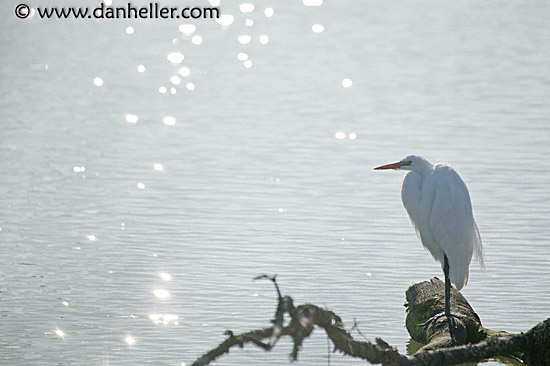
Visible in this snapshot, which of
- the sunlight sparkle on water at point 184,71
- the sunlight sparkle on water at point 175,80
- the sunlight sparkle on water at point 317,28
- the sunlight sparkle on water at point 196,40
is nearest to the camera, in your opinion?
the sunlight sparkle on water at point 175,80

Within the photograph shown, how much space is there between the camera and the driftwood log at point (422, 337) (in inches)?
173

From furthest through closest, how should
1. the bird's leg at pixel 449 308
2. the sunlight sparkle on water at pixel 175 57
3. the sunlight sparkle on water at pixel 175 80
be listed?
the sunlight sparkle on water at pixel 175 57, the sunlight sparkle on water at pixel 175 80, the bird's leg at pixel 449 308

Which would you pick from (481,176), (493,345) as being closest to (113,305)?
(493,345)

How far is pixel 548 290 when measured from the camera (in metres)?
7.80

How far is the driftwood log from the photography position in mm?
4398

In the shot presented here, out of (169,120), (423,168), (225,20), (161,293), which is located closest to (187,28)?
(225,20)

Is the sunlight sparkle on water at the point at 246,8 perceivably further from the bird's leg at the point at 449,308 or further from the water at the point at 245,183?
the bird's leg at the point at 449,308

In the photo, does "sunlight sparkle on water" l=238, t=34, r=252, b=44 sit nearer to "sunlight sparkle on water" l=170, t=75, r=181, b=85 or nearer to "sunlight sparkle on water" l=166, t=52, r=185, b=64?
"sunlight sparkle on water" l=166, t=52, r=185, b=64

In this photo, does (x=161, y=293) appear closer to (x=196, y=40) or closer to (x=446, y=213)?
(x=446, y=213)

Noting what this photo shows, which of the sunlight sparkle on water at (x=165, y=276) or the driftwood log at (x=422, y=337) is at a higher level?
the sunlight sparkle on water at (x=165, y=276)

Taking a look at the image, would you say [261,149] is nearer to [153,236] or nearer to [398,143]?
[398,143]

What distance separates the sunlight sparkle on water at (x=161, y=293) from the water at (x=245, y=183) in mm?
33

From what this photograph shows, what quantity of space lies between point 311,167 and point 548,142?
3.34 metres

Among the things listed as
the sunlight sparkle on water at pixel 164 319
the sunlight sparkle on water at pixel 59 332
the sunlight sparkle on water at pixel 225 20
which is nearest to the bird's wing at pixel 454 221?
the sunlight sparkle on water at pixel 164 319
